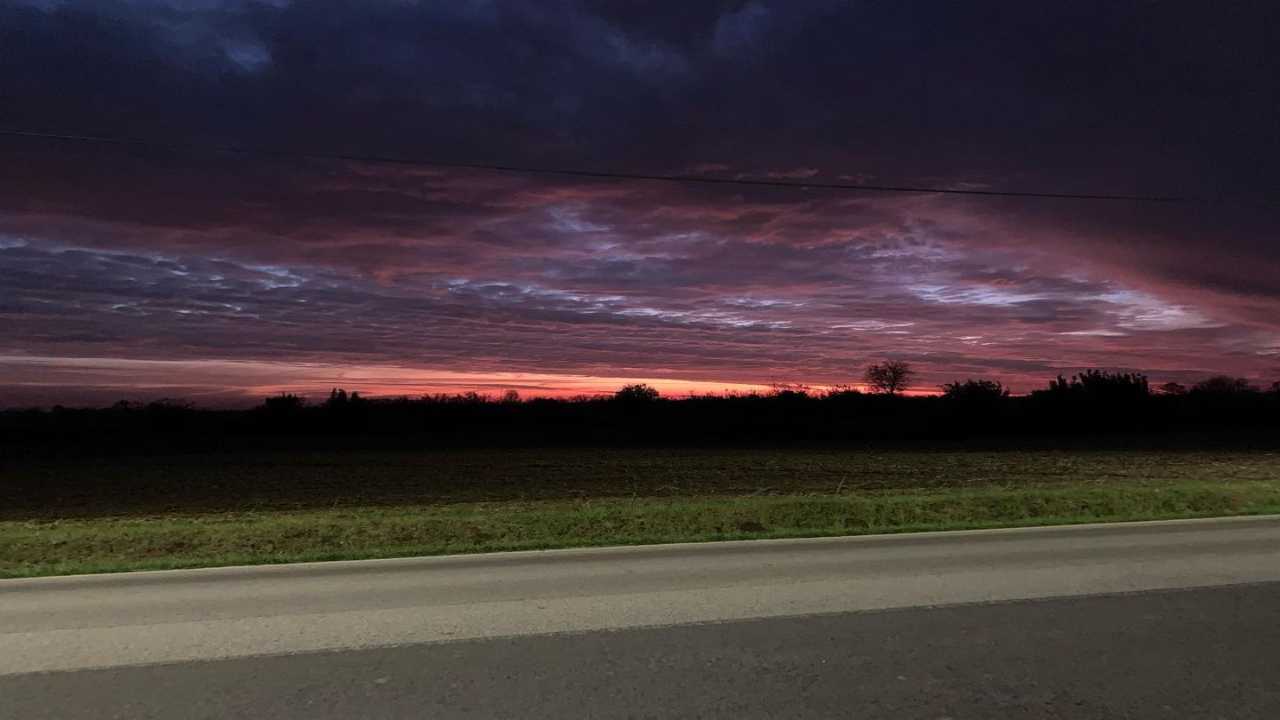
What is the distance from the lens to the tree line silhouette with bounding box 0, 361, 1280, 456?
60.0 m

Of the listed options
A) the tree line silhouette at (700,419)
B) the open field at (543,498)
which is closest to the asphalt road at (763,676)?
the open field at (543,498)

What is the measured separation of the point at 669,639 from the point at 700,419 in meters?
77.8

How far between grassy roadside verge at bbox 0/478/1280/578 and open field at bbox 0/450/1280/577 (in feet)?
0.19

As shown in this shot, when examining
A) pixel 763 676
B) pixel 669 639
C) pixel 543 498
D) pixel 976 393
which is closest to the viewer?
pixel 763 676

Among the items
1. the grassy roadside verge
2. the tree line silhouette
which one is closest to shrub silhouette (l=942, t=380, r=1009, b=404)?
the tree line silhouette

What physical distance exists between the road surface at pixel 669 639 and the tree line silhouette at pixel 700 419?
4525 centimetres

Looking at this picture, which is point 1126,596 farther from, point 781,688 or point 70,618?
point 70,618

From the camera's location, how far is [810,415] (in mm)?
83875

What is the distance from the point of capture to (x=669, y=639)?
585 cm

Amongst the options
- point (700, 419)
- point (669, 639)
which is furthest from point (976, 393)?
point (669, 639)

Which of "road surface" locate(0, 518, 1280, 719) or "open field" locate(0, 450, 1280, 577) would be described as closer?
"road surface" locate(0, 518, 1280, 719)

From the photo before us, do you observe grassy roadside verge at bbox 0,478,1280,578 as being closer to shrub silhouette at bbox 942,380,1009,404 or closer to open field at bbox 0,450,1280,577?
open field at bbox 0,450,1280,577

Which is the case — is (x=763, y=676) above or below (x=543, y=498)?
above

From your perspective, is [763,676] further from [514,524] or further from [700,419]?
[700,419]
